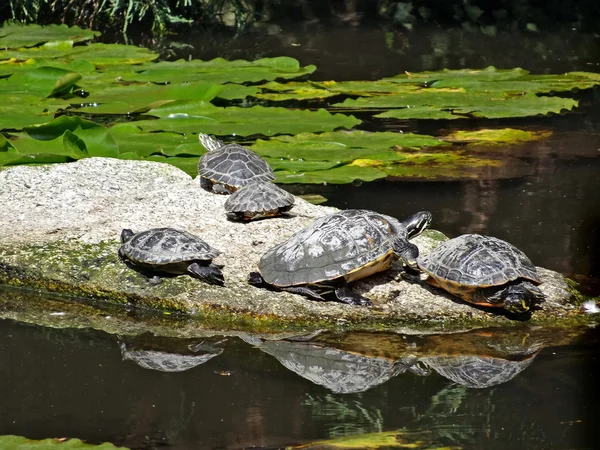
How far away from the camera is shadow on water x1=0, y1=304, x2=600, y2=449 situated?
10.9ft

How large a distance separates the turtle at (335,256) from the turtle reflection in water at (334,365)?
357mm

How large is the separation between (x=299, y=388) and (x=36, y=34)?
7.32 metres

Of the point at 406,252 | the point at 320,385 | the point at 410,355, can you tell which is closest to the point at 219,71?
the point at 406,252

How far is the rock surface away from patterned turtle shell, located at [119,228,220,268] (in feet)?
0.42

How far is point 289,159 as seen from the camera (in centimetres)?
632

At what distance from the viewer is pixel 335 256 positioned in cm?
435

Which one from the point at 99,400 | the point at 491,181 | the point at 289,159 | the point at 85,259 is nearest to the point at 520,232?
the point at 491,181

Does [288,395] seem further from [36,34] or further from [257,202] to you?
[36,34]

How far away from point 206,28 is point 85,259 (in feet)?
24.7

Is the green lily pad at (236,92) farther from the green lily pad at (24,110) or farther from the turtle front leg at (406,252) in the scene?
the turtle front leg at (406,252)

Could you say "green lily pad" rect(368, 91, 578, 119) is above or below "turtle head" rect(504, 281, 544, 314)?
below

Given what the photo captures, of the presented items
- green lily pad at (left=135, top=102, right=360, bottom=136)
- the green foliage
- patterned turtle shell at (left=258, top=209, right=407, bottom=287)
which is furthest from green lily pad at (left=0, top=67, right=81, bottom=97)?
patterned turtle shell at (left=258, top=209, right=407, bottom=287)

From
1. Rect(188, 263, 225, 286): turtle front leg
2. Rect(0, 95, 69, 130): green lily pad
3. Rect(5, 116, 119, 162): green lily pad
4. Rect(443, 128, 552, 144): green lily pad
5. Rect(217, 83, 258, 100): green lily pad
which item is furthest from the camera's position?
Rect(217, 83, 258, 100): green lily pad

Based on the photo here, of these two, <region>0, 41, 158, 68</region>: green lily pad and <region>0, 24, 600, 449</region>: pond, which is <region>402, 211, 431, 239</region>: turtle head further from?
<region>0, 41, 158, 68</region>: green lily pad
